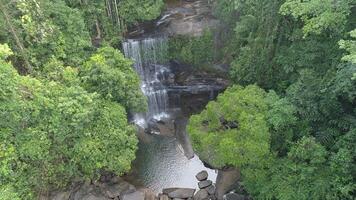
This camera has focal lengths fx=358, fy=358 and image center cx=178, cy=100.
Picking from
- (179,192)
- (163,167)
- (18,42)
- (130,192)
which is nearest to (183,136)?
(163,167)

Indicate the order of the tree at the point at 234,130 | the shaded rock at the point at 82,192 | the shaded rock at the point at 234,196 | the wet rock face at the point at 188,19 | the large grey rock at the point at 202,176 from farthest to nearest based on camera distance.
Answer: the wet rock face at the point at 188,19, the large grey rock at the point at 202,176, the shaded rock at the point at 234,196, the shaded rock at the point at 82,192, the tree at the point at 234,130

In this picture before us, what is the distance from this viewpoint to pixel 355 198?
14.6 metres

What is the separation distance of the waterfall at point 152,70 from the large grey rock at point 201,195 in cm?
842

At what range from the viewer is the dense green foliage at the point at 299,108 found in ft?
51.2

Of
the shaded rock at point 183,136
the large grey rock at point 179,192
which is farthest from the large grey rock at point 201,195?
the shaded rock at point 183,136

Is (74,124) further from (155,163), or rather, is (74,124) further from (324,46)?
(324,46)

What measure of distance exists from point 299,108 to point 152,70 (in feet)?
49.7

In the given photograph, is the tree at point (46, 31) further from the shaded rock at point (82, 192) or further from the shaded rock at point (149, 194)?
the shaded rock at point (149, 194)

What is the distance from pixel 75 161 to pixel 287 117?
36.5ft

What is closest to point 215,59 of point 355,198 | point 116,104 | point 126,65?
point 126,65

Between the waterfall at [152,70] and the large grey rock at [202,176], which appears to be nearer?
the large grey rock at [202,176]

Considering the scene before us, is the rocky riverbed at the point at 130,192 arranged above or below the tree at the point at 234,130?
below

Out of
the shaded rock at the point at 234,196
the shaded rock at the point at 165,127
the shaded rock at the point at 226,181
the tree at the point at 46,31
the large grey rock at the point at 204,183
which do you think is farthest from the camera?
the shaded rock at the point at 165,127

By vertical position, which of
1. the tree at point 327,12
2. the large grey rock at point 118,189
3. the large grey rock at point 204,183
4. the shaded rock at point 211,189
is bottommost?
the shaded rock at point 211,189
